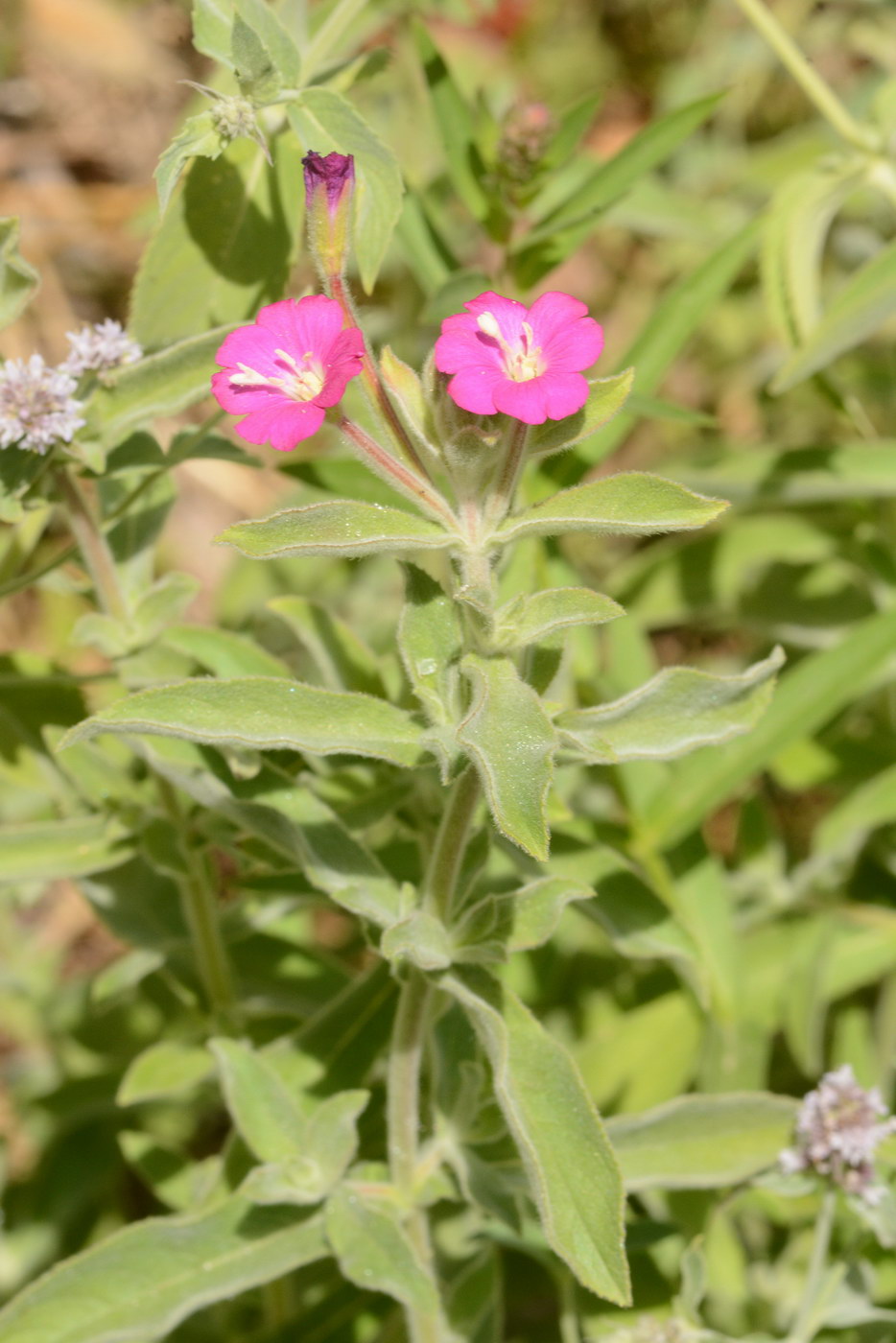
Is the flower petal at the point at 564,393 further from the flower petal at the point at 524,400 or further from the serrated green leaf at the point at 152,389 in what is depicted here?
the serrated green leaf at the point at 152,389

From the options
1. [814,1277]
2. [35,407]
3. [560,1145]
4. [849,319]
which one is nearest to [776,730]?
[849,319]

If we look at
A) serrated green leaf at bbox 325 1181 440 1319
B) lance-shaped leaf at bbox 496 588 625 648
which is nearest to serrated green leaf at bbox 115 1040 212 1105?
serrated green leaf at bbox 325 1181 440 1319

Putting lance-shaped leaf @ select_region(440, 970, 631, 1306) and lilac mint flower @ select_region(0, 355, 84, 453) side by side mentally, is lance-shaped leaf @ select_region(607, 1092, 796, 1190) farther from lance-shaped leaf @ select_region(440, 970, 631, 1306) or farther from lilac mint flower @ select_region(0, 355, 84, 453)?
lilac mint flower @ select_region(0, 355, 84, 453)

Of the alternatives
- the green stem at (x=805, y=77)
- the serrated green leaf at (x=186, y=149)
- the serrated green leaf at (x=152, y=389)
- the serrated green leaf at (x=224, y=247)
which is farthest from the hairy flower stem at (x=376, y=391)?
the green stem at (x=805, y=77)

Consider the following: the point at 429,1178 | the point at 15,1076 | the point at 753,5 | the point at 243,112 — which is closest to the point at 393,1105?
the point at 429,1178

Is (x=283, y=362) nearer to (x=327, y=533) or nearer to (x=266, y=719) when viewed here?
(x=327, y=533)

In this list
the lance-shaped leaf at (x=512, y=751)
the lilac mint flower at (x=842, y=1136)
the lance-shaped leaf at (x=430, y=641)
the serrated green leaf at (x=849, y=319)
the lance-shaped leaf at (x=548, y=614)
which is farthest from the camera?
the serrated green leaf at (x=849, y=319)
